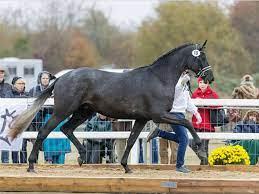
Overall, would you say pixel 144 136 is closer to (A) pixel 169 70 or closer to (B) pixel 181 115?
(B) pixel 181 115

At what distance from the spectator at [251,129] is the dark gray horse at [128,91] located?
1915 millimetres

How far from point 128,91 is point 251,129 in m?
2.71

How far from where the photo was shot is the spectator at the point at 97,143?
1173 centimetres

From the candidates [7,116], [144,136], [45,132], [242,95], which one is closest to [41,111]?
[7,116]

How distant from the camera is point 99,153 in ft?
38.7

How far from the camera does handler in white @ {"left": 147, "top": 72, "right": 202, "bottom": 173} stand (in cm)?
1010

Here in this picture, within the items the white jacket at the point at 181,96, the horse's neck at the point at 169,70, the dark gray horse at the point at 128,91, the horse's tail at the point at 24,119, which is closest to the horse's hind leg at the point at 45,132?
the dark gray horse at the point at 128,91

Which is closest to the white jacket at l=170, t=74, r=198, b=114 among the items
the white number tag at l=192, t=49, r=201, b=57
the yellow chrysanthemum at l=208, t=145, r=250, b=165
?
the white number tag at l=192, t=49, r=201, b=57

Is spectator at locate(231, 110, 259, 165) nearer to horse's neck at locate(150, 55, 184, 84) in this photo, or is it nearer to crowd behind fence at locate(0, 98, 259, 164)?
crowd behind fence at locate(0, 98, 259, 164)

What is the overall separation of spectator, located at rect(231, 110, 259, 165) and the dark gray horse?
1915mm

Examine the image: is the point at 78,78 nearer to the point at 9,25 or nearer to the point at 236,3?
the point at 236,3

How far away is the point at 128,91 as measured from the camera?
32.1ft

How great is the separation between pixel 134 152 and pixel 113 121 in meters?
0.63

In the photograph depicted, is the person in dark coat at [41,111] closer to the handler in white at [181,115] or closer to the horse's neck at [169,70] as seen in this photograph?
the handler in white at [181,115]
